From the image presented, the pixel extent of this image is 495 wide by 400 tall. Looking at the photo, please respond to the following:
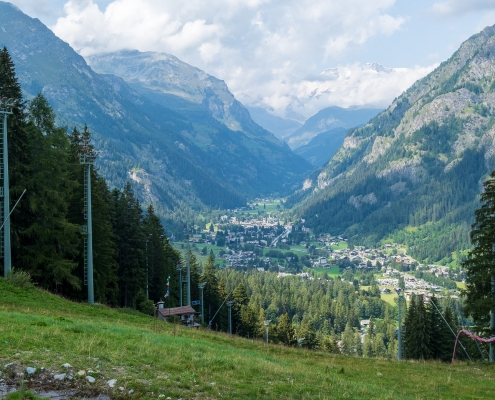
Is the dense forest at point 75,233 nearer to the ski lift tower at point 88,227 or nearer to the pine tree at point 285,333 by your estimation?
the pine tree at point 285,333

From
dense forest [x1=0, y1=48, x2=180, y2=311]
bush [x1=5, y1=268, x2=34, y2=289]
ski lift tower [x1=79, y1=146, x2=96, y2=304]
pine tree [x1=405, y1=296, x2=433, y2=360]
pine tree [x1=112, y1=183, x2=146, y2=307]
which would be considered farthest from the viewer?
pine tree [x1=405, y1=296, x2=433, y2=360]

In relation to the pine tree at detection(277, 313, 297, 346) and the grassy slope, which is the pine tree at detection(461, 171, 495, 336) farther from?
the pine tree at detection(277, 313, 297, 346)

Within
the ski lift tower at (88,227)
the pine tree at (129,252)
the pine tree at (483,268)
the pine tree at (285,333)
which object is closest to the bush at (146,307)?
the pine tree at (129,252)

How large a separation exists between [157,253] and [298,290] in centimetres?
10431

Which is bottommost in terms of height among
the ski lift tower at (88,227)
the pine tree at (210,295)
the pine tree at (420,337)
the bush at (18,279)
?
the pine tree at (420,337)

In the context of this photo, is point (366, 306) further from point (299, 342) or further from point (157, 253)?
point (157, 253)

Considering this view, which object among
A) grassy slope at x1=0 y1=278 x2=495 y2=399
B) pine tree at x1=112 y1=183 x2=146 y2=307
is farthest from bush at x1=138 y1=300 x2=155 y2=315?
grassy slope at x1=0 y1=278 x2=495 y2=399

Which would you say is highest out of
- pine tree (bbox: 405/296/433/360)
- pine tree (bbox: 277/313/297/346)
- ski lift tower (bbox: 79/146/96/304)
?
ski lift tower (bbox: 79/146/96/304)

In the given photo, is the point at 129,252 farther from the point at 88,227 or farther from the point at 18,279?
the point at 18,279

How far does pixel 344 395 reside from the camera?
47.5 feet

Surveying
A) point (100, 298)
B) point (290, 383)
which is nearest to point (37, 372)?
point (290, 383)

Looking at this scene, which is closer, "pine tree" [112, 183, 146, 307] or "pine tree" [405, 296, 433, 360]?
"pine tree" [112, 183, 146, 307]

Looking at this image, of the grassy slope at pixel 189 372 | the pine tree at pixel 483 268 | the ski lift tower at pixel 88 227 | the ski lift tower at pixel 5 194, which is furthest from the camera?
the ski lift tower at pixel 88 227

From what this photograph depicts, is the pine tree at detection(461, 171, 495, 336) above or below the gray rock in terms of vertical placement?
above
